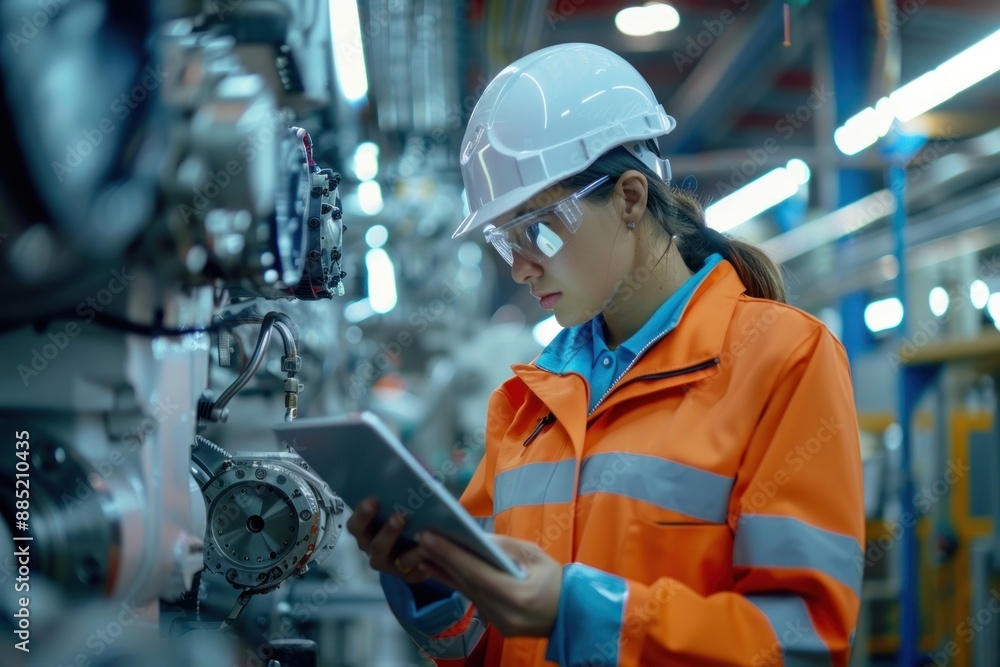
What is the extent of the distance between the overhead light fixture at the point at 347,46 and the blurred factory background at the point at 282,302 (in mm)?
12

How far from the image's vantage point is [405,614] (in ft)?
4.69

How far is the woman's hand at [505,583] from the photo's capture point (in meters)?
1.08

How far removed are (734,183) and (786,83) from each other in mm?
1012

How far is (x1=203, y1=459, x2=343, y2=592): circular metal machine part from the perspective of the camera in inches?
56.8

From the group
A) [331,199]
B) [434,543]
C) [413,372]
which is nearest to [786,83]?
[413,372]

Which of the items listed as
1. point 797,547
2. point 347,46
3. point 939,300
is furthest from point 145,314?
point 939,300

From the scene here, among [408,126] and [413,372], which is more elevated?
[408,126]

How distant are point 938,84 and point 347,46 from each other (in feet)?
10.2

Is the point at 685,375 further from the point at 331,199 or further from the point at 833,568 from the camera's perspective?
the point at 331,199

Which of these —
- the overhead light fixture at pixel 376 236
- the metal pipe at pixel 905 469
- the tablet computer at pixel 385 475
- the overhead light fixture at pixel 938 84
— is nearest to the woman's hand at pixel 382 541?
the tablet computer at pixel 385 475

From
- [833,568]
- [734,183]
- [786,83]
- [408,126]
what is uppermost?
[786,83]

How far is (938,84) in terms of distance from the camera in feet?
14.2

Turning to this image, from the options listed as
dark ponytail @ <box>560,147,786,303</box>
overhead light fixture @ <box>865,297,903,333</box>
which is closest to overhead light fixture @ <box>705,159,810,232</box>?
overhead light fixture @ <box>865,297,903,333</box>

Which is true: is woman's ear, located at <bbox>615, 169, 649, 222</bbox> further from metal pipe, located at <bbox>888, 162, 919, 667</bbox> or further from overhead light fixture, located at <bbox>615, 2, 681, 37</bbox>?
overhead light fixture, located at <bbox>615, 2, 681, 37</bbox>
